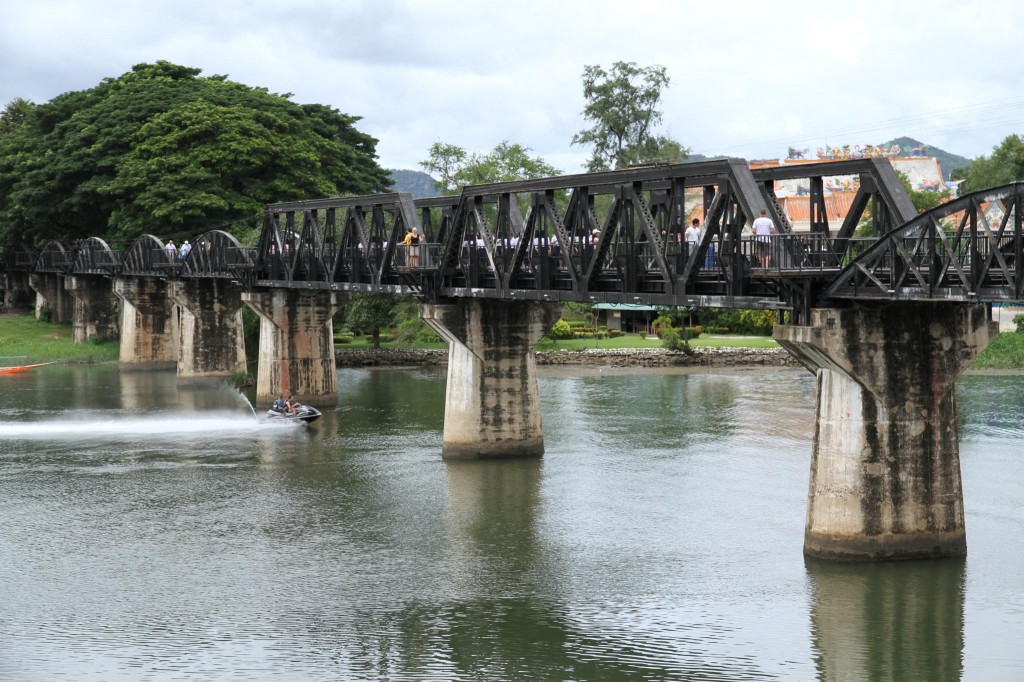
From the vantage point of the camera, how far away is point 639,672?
2417 centimetres

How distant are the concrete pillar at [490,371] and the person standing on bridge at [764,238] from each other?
1594cm

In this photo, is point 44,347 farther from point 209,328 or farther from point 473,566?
point 473,566

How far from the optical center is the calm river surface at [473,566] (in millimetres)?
25141

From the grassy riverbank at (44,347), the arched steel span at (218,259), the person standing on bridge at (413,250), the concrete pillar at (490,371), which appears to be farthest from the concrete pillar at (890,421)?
the grassy riverbank at (44,347)

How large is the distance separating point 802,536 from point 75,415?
40375mm

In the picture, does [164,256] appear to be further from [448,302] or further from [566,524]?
[566,524]

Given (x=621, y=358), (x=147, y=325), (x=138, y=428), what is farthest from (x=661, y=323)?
(x=138, y=428)

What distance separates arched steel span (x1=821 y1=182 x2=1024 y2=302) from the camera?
25047 millimetres

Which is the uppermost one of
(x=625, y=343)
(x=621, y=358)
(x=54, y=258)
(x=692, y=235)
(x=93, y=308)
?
(x=54, y=258)

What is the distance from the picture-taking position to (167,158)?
88688 millimetres

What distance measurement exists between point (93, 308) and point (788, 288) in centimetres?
8029

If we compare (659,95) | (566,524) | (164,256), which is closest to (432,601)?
(566,524)

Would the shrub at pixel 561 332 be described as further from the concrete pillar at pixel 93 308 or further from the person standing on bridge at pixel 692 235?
the person standing on bridge at pixel 692 235

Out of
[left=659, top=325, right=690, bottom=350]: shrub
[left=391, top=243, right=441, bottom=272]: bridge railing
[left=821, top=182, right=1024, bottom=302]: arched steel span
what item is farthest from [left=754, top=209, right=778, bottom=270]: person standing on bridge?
[left=659, top=325, right=690, bottom=350]: shrub
